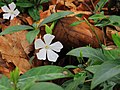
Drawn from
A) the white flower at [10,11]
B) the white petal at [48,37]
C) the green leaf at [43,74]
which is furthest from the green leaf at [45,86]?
the white flower at [10,11]

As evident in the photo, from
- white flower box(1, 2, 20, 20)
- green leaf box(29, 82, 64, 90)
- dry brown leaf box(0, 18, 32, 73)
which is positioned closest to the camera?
green leaf box(29, 82, 64, 90)

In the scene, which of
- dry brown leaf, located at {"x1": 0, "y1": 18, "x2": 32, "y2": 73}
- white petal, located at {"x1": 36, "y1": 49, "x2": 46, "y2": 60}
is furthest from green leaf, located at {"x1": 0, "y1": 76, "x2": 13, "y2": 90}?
dry brown leaf, located at {"x1": 0, "y1": 18, "x2": 32, "y2": 73}

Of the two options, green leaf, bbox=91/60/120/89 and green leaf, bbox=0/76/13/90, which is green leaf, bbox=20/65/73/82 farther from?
green leaf, bbox=91/60/120/89

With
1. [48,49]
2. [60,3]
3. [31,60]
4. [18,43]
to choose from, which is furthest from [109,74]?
[60,3]

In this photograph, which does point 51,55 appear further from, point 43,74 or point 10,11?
point 10,11

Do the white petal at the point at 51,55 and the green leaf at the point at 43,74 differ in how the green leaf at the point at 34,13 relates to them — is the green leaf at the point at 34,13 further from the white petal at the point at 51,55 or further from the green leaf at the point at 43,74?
the green leaf at the point at 43,74

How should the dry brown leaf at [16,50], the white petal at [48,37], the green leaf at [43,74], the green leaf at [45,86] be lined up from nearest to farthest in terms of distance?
the green leaf at [45,86]
the green leaf at [43,74]
the white petal at [48,37]
the dry brown leaf at [16,50]
